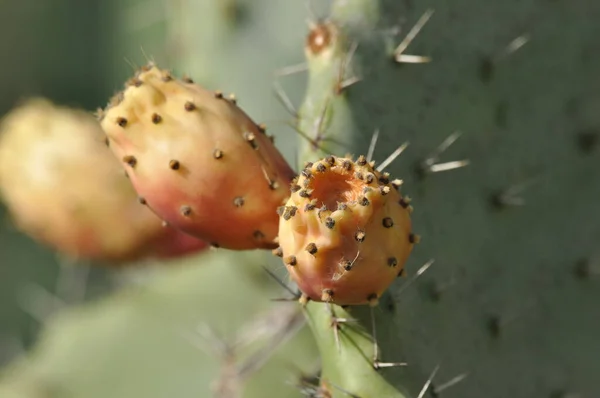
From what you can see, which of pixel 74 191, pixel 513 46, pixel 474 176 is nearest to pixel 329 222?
pixel 474 176

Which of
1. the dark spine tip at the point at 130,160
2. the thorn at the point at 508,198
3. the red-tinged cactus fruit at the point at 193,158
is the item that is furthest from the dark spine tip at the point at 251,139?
the thorn at the point at 508,198

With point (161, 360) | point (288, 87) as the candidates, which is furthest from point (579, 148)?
point (161, 360)

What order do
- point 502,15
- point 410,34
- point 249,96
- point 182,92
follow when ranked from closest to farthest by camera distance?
point 182,92 < point 410,34 < point 502,15 < point 249,96

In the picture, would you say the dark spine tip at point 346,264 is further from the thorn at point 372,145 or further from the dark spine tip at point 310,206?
the thorn at point 372,145

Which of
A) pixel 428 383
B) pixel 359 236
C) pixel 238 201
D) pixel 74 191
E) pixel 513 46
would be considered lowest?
pixel 428 383

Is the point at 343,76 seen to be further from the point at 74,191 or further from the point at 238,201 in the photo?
the point at 74,191

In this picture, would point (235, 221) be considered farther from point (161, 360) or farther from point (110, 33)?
point (110, 33)
